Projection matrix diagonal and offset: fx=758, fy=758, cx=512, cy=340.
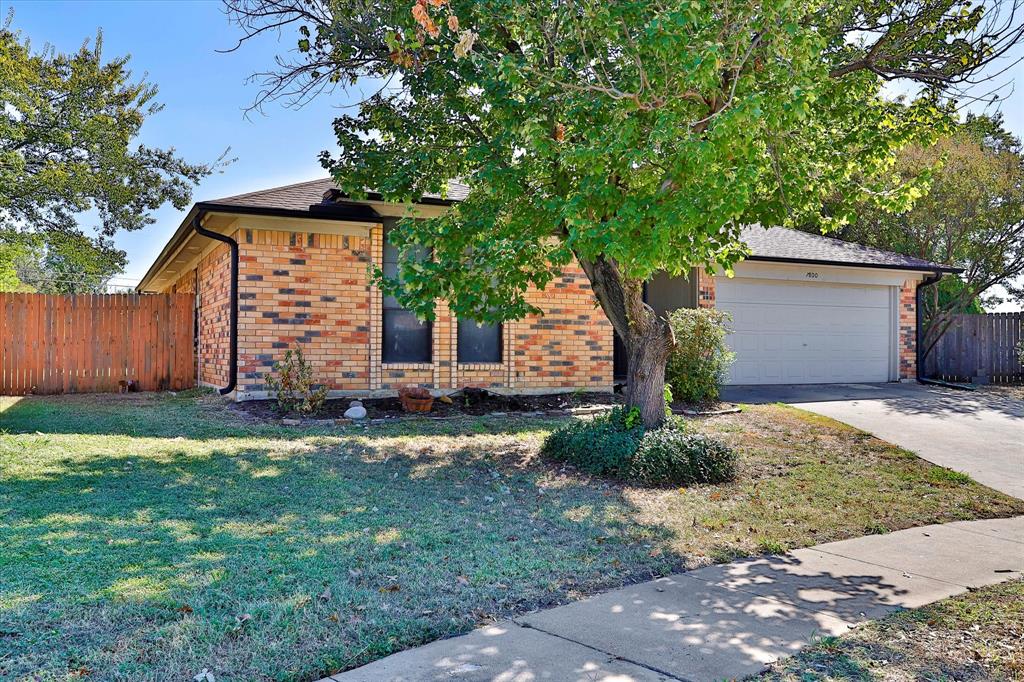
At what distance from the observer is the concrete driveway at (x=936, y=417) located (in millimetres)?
8547

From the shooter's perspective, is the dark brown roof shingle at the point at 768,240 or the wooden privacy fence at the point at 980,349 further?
the wooden privacy fence at the point at 980,349

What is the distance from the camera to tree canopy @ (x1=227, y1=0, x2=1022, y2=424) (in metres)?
6.26

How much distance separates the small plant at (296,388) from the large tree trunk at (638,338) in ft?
14.6

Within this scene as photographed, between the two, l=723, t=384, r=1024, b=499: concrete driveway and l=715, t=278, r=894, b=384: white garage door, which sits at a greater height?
l=715, t=278, r=894, b=384: white garage door

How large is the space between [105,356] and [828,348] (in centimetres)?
1504

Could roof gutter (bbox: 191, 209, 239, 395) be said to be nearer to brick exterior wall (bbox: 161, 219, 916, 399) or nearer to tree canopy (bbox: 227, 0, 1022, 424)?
brick exterior wall (bbox: 161, 219, 916, 399)

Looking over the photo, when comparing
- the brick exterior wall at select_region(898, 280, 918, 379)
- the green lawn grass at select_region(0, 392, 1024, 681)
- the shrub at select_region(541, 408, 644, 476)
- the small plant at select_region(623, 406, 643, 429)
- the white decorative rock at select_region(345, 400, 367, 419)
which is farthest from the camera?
the brick exterior wall at select_region(898, 280, 918, 379)

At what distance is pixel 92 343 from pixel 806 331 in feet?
48.3

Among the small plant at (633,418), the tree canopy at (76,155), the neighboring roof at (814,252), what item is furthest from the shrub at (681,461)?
the tree canopy at (76,155)

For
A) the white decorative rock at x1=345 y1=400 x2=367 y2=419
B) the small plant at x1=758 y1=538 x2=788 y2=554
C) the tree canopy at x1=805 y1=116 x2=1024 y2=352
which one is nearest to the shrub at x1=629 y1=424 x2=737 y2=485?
the small plant at x1=758 y1=538 x2=788 y2=554

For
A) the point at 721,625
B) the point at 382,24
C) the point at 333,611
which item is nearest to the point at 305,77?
the point at 382,24

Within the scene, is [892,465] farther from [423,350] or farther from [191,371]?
[191,371]

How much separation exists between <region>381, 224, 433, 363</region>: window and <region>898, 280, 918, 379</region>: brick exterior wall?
11140 millimetres

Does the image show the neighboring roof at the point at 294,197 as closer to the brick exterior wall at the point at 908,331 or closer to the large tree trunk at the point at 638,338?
the large tree trunk at the point at 638,338
